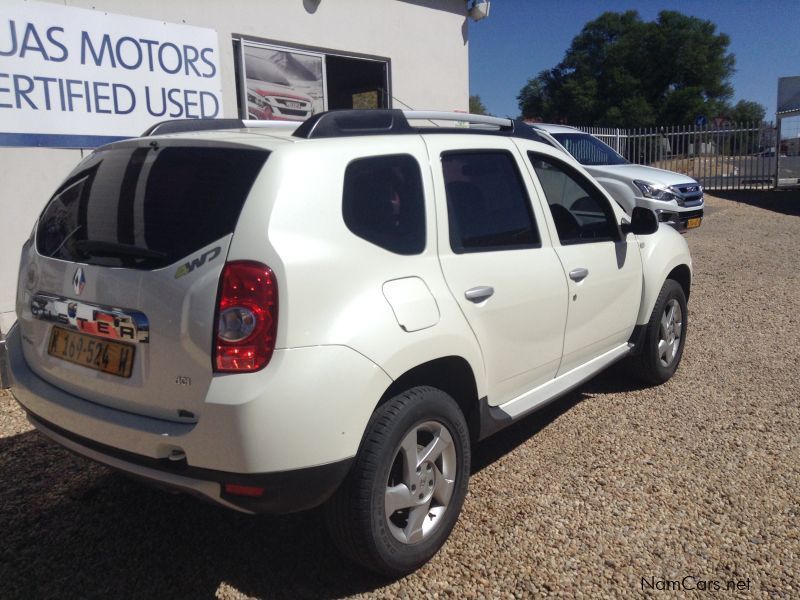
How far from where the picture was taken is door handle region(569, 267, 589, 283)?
368 centimetres

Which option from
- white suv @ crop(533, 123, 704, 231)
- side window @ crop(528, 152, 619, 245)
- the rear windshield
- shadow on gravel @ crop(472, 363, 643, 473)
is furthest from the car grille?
the rear windshield

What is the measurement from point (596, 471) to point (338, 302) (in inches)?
77.8

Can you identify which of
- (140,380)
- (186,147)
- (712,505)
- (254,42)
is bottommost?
(712,505)

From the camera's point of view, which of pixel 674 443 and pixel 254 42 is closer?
pixel 674 443

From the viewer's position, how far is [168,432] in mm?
2367

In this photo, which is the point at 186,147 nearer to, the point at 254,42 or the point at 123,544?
the point at 123,544

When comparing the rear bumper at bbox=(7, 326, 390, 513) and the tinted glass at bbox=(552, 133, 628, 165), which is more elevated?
the tinted glass at bbox=(552, 133, 628, 165)

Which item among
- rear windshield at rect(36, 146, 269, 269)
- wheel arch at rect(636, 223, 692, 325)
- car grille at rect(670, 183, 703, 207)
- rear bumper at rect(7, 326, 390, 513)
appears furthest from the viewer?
car grille at rect(670, 183, 703, 207)

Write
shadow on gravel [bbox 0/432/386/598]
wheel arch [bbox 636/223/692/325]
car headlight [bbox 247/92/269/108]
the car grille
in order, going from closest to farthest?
shadow on gravel [bbox 0/432/386/598] < wheel arch [bbox 636/223/692/325] < car headlight [bbox 247/92/269/108] < the car grille

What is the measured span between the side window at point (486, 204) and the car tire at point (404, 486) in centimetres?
74

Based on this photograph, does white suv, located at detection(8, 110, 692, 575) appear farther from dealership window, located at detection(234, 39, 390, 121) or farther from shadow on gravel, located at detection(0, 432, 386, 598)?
dealership window, located at detection(234, 39, 390, 121)

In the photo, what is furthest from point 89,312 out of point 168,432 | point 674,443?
point 674,443

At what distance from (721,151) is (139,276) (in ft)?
72.9

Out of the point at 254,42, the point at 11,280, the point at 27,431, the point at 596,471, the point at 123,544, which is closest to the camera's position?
the point at 123,544
